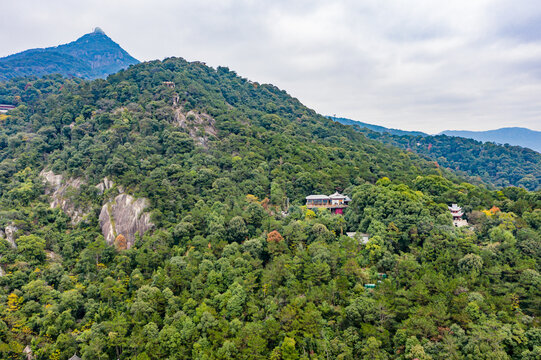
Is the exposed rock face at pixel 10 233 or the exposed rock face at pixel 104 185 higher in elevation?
the exposed rock face at pixel 104 185

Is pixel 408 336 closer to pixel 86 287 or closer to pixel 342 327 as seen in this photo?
pixel 342 327

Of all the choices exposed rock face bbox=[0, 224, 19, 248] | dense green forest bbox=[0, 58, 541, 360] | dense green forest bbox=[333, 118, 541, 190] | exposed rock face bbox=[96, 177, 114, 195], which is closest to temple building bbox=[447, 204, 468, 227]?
dense green forest bbox=[0, 58, 541, 360]

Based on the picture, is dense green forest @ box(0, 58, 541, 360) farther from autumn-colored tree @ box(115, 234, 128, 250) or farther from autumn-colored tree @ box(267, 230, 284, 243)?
autumn-colored tree @ box(267, 230, 284, 243)

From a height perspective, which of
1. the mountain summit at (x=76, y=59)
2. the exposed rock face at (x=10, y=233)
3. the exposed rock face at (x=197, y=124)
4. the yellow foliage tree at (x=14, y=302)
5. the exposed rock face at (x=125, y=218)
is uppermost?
the mountain summit at (x=76, y=59)

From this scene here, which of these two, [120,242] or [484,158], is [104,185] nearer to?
[120,242]

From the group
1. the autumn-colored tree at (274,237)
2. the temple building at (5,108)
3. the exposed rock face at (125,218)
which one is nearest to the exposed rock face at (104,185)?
the exposed rock face at (125,218)

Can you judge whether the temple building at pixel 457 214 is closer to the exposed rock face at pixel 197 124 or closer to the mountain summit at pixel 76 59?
the exposed rock face at pixel 197 124

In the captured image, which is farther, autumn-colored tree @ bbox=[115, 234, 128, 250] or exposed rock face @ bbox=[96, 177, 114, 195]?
exposed rock face @ bbox=[96, 177, 114, 195]
